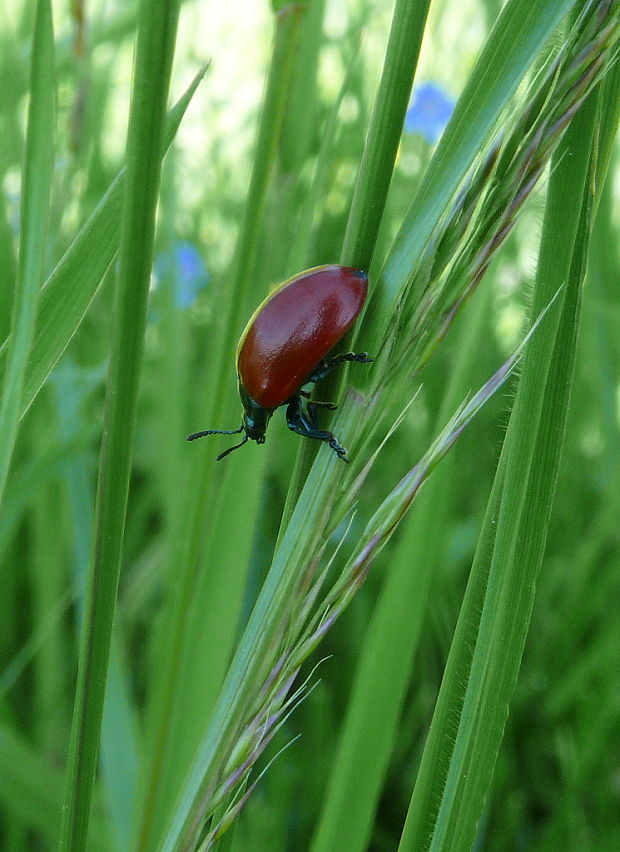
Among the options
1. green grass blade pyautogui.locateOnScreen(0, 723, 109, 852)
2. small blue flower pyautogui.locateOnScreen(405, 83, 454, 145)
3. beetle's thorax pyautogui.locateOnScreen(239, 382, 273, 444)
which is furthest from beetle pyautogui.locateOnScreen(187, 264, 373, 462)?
small blue flower pyautogui.locateOnScreen(405, 83, 454, 145)

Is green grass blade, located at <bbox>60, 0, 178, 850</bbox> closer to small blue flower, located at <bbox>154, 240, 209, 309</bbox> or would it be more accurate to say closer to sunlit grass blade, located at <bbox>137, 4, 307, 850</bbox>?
sunlit grass blade, located at <bbox>137, 4, 307, 850</bbox>

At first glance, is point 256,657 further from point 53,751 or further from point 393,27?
point 53,751

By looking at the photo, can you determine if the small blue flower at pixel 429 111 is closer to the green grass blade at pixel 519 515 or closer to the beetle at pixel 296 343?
the beetle at pixel 296 343

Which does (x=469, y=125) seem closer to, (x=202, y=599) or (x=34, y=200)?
(x=34, y=200)

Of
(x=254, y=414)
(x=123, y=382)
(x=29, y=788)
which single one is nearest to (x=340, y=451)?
(x=123, y=382)

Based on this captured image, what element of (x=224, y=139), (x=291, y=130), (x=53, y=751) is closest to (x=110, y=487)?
(x=291, y=130)
